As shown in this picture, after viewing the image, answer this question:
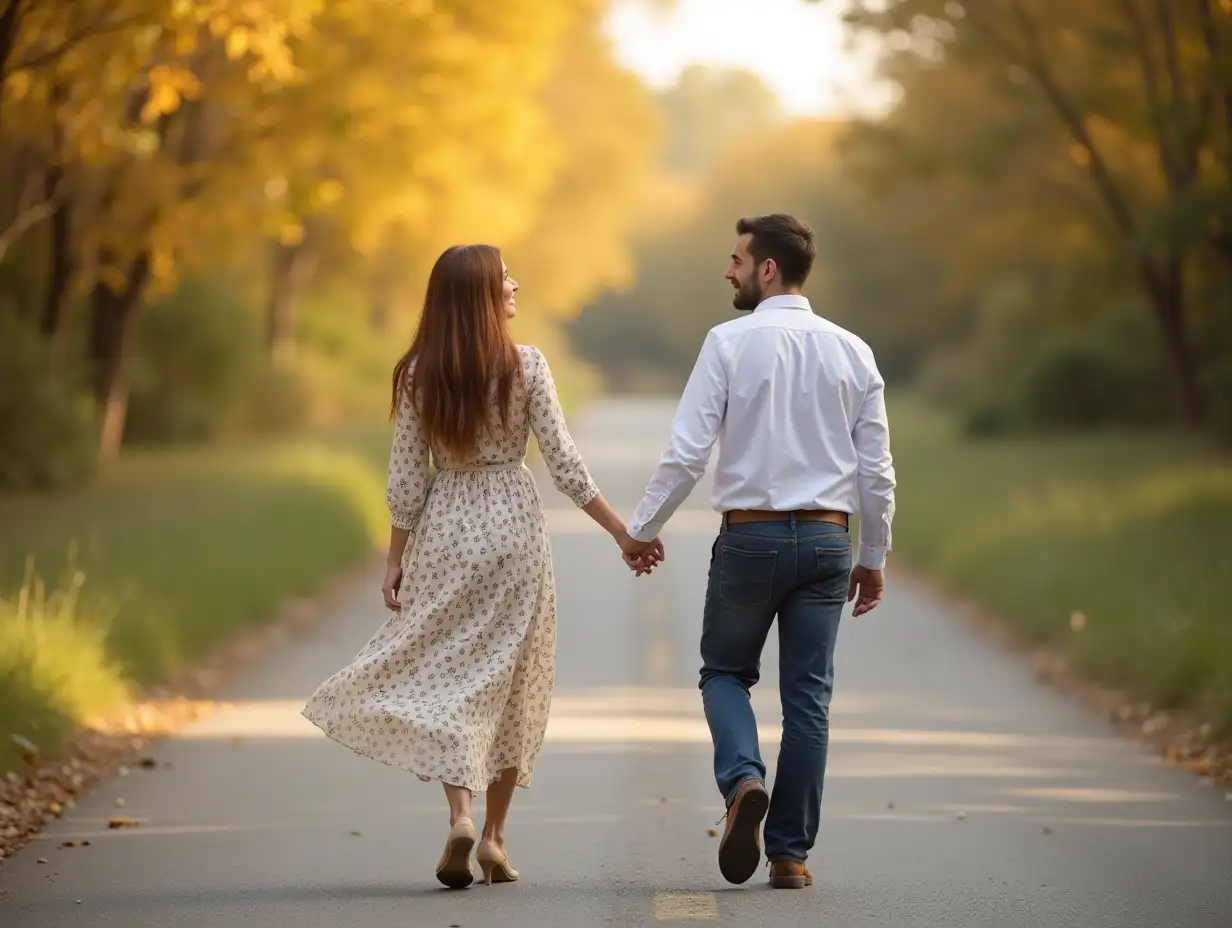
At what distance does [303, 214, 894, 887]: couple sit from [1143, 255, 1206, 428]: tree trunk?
73.5ft

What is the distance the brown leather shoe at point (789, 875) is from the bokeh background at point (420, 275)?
3485 millimetres

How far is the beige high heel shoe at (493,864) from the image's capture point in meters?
6.86

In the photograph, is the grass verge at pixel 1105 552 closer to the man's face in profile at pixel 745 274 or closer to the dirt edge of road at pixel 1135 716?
the dirt edge of road at pixel 1135 716

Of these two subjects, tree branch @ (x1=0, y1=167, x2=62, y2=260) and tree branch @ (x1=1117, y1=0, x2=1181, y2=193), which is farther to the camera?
tree branch @ (x1=1117, y1=0, x2=1181, y2=193)

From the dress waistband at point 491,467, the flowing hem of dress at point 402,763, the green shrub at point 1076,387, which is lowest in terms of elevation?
the flowing hem of dress at point 402,763

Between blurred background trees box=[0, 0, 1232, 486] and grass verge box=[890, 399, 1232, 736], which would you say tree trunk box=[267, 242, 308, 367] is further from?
grass verge box=[890, 399, 1232, 736]

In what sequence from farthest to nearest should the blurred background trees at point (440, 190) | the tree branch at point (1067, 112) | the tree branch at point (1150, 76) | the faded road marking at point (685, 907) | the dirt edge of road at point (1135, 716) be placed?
the tree branch at point (1067, 112), the tree branch at point (1150, 76), the blurred background trees at point (440, 190), the dirt edge of road at point (1135, 716), the faded road marking at point (685, 907)

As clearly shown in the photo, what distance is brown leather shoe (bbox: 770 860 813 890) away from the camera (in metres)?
6.80

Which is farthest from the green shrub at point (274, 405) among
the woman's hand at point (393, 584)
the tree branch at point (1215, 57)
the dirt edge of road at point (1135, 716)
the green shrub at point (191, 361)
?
the woman's hand at point (393, 584)

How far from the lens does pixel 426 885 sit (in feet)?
22.7

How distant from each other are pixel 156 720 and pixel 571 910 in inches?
183

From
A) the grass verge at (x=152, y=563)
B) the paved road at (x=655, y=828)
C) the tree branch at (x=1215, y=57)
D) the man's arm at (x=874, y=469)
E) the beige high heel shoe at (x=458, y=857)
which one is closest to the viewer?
the paved road at (x=655, y=828)

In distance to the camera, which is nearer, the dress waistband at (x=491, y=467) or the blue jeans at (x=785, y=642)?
the blue jeans at (x=785, y=642)

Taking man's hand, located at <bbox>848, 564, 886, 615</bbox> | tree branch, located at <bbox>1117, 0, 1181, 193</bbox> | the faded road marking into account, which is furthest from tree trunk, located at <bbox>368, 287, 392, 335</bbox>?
the faded road marking
